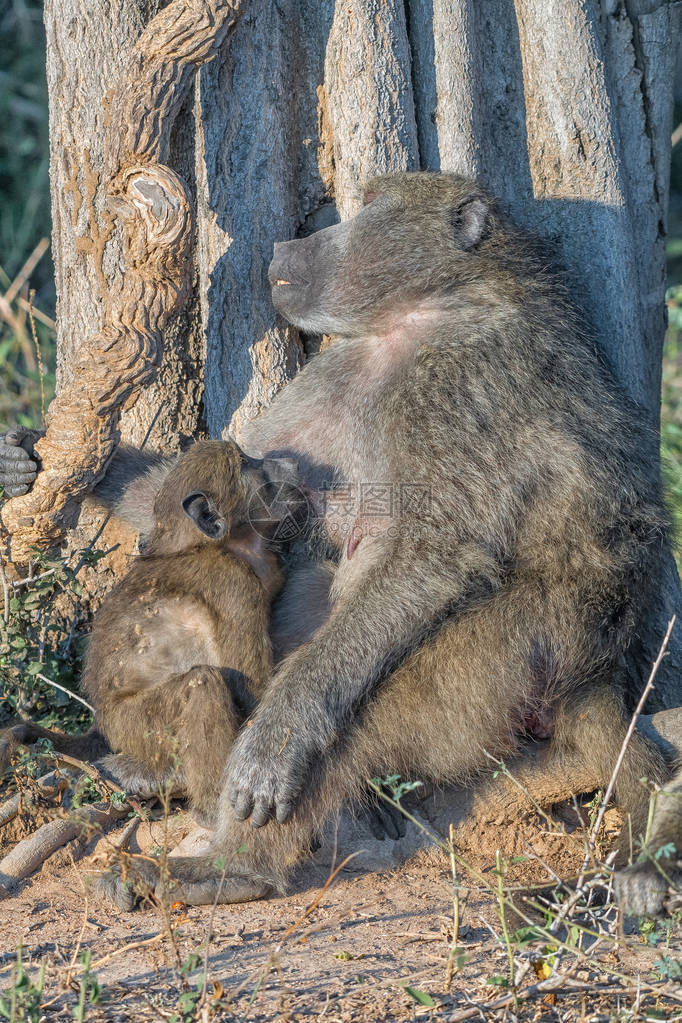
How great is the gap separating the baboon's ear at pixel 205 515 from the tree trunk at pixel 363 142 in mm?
611

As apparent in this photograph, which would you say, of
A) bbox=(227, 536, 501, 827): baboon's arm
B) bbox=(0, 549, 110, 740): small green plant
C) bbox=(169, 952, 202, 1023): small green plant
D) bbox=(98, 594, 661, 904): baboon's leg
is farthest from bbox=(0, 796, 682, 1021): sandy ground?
bbox=(0, 549, 110, 740): small green plant

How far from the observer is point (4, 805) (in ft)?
9.91

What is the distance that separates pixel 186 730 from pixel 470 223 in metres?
1.60

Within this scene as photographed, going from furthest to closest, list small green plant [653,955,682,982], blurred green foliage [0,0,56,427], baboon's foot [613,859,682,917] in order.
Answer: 1. blurred green foliage [0,0,56,427]
2. baboon's foot [613,859,682,917]
3. small green plant [653,955,682,982]

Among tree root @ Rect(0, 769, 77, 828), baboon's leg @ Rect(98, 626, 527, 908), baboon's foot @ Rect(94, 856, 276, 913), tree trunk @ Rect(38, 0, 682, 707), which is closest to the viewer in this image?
baboon's foot @ Rect(94, 856, 276, 913)

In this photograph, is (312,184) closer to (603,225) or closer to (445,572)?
(603,225)

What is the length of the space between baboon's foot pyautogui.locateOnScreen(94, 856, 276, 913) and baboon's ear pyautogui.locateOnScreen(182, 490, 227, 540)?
845 mm

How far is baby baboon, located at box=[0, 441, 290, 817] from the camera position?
2854 mm

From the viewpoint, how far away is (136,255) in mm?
3096

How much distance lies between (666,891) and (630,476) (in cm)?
108

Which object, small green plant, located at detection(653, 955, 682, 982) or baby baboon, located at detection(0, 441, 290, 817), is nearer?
small green plant, located at detection(653, 955, 682, 982)

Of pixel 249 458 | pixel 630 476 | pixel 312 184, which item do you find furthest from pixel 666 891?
pixel 312 184

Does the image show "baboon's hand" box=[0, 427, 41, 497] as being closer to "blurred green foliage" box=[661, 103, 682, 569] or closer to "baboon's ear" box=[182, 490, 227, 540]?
"baboon's ear" box=[182, 490, 227, 540]

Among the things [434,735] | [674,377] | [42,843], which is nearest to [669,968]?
[434,735]
